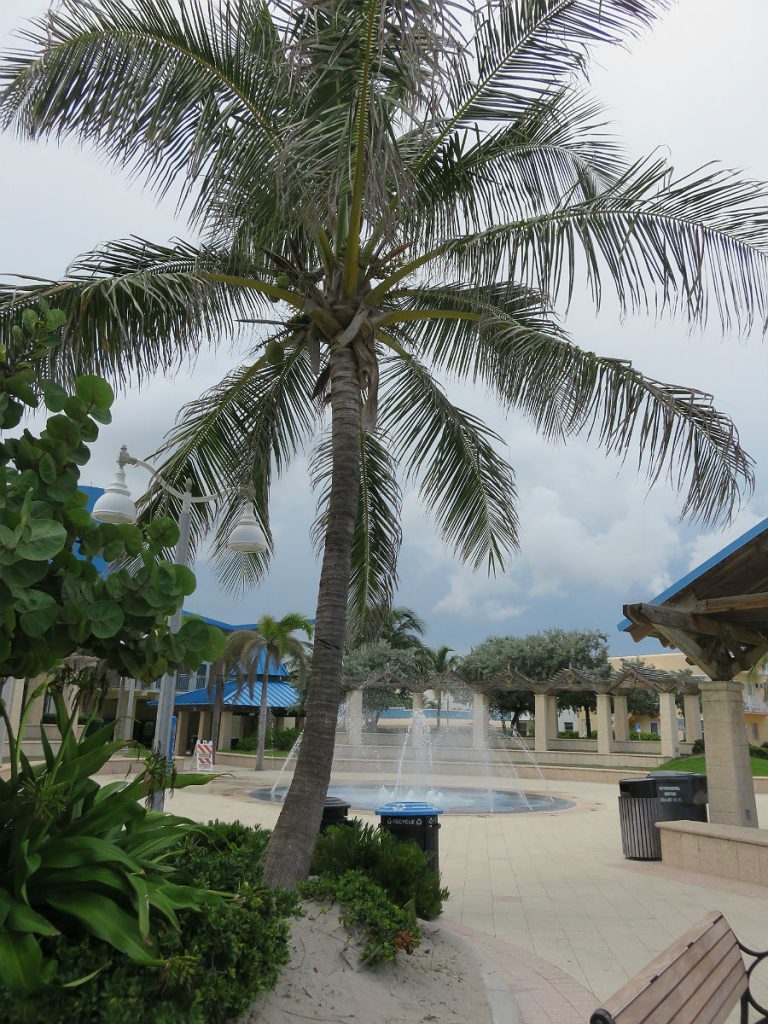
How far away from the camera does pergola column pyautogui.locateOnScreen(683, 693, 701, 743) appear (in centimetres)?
3416

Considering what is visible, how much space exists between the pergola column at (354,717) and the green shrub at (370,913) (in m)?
30.4

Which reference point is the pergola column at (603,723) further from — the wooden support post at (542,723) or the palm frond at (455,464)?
the palm frond at (455,464)

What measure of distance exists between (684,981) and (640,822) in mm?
8998

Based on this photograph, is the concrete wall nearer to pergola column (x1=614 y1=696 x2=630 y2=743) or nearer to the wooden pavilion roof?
the wooden pavilion roof

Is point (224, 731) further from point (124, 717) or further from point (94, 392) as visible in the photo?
point (94, 392)

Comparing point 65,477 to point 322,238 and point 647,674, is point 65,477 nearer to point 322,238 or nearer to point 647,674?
point 322,238

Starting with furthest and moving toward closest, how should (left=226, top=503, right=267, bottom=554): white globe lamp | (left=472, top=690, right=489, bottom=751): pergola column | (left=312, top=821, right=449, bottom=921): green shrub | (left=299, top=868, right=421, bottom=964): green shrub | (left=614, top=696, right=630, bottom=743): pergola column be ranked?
1. (left=614, top=696, right=630, bottom=743): pergola column
2. (left=472, top=690, right=489, bottom=751): pergola column
3. (left=226, top=503, right=267, bottom=554): white globe lamp
4. (left=312, top=821, right=449, bottom=921): green shrub
5. (left=299, top=868, right=421, bottom=964): green shrub

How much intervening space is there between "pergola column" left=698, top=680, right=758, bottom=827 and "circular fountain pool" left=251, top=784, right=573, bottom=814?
26.9 feet

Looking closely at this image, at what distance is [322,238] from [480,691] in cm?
2941

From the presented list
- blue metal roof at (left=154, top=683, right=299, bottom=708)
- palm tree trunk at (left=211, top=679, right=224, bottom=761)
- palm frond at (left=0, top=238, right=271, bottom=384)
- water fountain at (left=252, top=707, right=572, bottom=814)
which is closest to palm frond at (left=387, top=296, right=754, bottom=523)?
palm frond at (left=0, top=238, right=271, bottom=384)

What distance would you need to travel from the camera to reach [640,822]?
11852 millimetres

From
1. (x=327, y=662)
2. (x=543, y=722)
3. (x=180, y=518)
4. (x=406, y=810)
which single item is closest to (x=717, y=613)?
(x=406, y=810)

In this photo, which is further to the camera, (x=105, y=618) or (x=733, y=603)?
(x=733, y=603)

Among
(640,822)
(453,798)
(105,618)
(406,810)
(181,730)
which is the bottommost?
(453,798)
